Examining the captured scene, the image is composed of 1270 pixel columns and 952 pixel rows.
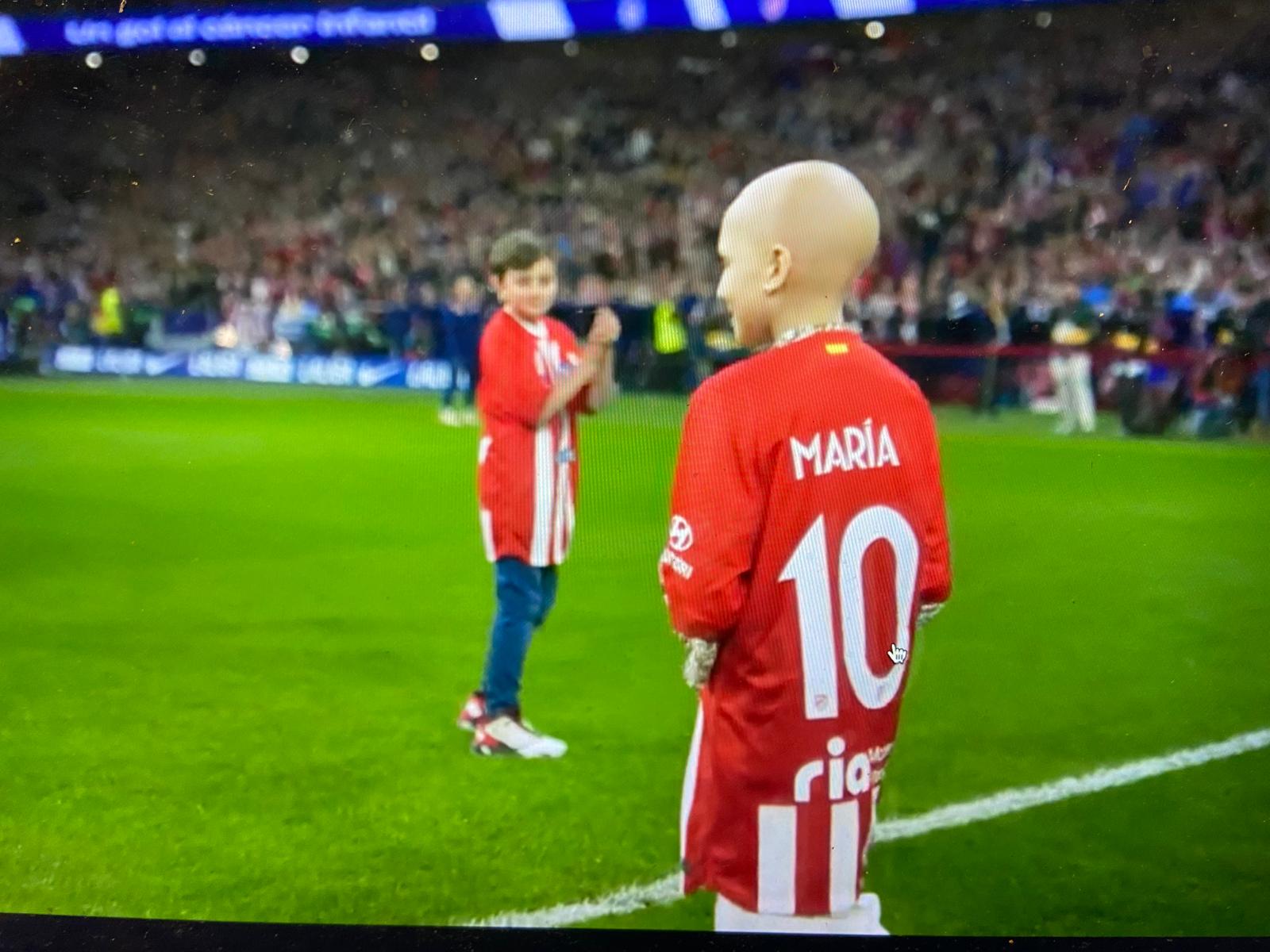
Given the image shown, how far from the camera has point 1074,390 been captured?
2820mm

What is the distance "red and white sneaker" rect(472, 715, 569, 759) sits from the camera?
2740mm

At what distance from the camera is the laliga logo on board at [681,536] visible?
1.72m

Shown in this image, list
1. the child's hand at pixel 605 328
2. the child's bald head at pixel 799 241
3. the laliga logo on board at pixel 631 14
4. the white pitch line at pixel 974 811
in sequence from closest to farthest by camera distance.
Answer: the child's bald head at pixel 799 241 → the white pitch line at pixel 974 811 → the child's hand at pixel 605 328 → the laliga logo on board at pixel 631 14

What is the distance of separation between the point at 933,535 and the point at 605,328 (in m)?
0.96

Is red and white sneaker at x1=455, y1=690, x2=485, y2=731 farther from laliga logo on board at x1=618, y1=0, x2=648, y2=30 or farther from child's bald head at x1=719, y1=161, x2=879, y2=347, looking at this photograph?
laliga logo on board at x1=618, y1=0, x2=648, y2=30

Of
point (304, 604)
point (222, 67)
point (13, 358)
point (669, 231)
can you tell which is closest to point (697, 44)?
point (669, 231)

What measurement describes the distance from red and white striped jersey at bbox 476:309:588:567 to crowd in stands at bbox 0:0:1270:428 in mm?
146

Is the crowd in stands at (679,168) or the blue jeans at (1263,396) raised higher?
the crowd in stands at (679,168)

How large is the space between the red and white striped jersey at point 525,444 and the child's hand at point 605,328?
1.7 inches

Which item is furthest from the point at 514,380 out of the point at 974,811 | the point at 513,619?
the point at 974,811

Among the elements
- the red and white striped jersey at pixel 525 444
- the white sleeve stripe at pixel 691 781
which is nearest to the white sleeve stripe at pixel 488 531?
the red and white striped jersey at pixel 525 444

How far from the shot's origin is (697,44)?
2707 millimetres

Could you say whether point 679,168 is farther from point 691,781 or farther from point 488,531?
point 691,781

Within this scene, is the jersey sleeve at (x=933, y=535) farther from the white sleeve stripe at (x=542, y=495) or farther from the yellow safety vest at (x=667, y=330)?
the white sleeve stripe at (x=542, y=495)
